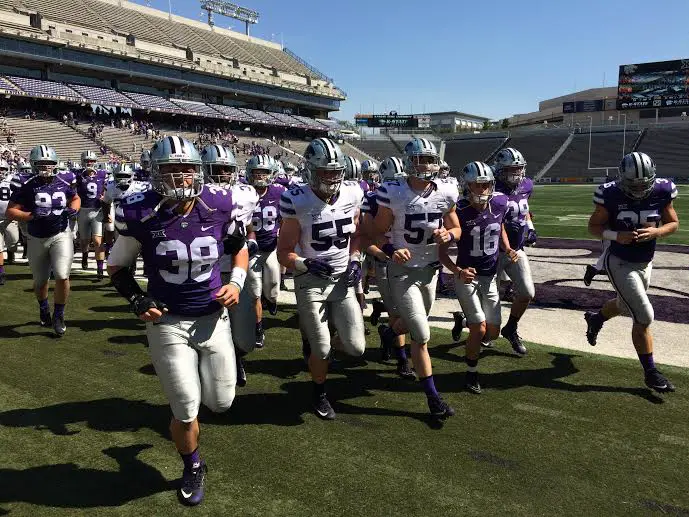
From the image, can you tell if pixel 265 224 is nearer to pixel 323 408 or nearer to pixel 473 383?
pixel 323 408

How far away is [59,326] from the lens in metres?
6.74

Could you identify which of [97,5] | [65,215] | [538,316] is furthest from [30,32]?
[538,316]

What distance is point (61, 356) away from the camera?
598 centimetres

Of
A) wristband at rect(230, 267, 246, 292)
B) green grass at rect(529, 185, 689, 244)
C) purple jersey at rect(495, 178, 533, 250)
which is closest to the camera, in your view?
wristband at rect(230, 267, 246, 292)

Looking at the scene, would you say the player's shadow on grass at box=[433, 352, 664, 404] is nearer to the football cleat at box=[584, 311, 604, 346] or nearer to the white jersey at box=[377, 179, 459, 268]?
the football cleat at box=[584, 311, 604, 346]

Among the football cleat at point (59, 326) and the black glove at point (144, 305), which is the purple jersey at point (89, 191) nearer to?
the football cleat at point (59, 326)

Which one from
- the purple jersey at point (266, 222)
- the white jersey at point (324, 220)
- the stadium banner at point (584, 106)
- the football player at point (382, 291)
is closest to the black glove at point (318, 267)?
the white jersey at point (324, 220)

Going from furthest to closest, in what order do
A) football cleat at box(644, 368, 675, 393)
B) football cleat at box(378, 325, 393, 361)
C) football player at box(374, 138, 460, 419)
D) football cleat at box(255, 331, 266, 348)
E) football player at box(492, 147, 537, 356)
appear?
football cleat at box(255, 331, 266, 348)
football player at box(492, 147, 537, 356)
football cleat at box(378, 325, 393, 361)
football cleat at box(644, 368, 675, 393)
football player at box(374, 138, 460, 419)

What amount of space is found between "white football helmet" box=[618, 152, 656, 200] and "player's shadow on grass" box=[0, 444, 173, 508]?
4.57 meters

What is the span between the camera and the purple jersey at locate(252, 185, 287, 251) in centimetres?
667

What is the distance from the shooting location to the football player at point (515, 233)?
6.25 meters

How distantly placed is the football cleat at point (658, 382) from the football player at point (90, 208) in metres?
8.88

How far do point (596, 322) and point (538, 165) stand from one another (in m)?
55.5

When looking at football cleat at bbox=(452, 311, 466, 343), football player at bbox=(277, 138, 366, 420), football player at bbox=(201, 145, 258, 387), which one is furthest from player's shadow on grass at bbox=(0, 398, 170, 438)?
football cleat at bbox=(452, 311, 466, 343)
